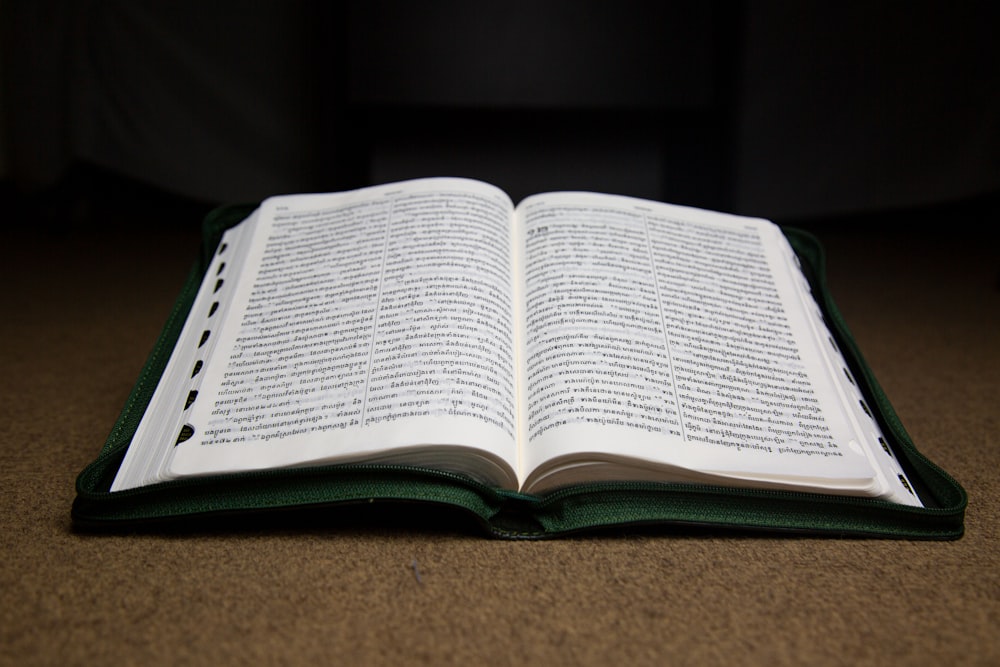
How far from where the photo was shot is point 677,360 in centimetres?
65

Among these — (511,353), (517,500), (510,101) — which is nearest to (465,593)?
(517,500)

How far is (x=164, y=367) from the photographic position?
697 mm

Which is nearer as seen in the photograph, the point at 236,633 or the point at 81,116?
the point at 236,633

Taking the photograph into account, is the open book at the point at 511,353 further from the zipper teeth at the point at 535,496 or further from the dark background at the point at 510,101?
the dark background at the point at 510,101

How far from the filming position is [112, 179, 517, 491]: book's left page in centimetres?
Result: 57

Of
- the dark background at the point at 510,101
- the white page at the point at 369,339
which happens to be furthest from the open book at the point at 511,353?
the dark background at the point at 510,101

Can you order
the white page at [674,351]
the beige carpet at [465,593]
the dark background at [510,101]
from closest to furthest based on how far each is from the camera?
1. the beige carpet at [465,593]
2. the white page at [674,351]
3. the dark background at [510,101]

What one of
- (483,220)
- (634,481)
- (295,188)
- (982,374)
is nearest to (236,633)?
(634,481)

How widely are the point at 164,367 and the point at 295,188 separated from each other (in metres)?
0.99

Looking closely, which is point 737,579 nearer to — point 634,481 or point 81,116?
point 634,481

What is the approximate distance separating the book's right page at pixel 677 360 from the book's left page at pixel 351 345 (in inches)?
1.3

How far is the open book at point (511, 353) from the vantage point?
572 millimetres

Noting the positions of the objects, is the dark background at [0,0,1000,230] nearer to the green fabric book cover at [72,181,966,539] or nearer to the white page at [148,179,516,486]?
the white page at [148,179,516,486]

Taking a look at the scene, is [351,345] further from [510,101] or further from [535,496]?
[510,101]
